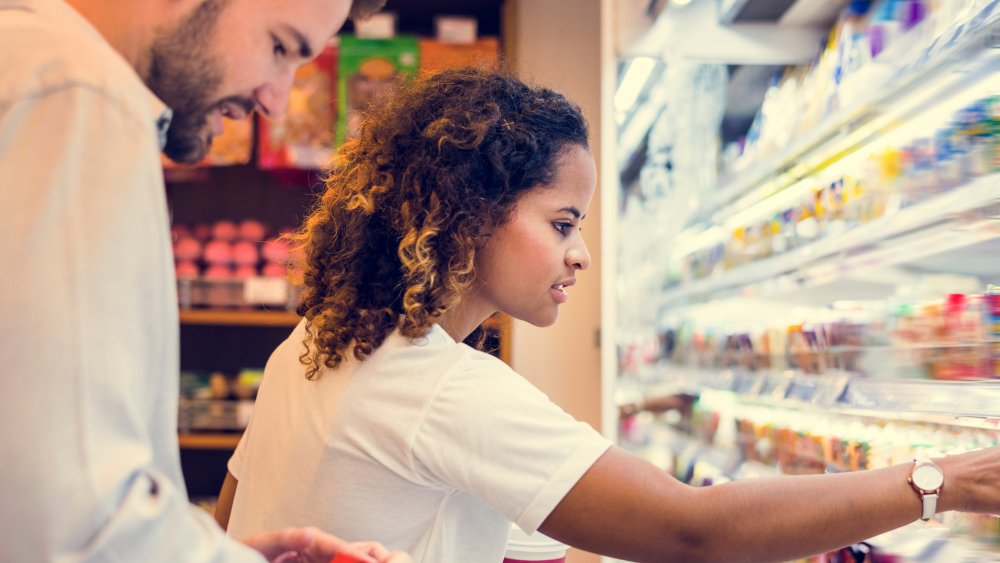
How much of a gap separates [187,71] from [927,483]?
0.84m

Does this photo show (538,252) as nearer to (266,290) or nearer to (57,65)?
(57,65)

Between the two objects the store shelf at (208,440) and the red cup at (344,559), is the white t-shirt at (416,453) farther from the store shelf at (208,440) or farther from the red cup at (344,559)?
the store shelf at (208,440)

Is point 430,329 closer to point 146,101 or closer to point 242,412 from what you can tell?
point 146,101

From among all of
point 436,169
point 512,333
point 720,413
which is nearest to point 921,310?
point 436,169

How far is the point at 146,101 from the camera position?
0.57m

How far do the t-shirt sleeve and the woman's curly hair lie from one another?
0.13 metres

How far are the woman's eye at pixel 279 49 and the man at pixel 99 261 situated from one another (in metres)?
0.02

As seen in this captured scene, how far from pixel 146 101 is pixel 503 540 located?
73cm

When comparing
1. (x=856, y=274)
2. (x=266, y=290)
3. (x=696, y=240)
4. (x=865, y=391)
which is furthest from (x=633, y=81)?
(x=266, y=290)

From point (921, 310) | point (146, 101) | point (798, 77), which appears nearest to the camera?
point (146, 101)

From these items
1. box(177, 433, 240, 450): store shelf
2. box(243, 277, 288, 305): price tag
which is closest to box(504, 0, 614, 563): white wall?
box(243, 277, 288, 305): price tag

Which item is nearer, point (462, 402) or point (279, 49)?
point (279, 49)

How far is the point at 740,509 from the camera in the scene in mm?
964

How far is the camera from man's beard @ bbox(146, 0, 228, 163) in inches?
23.0
